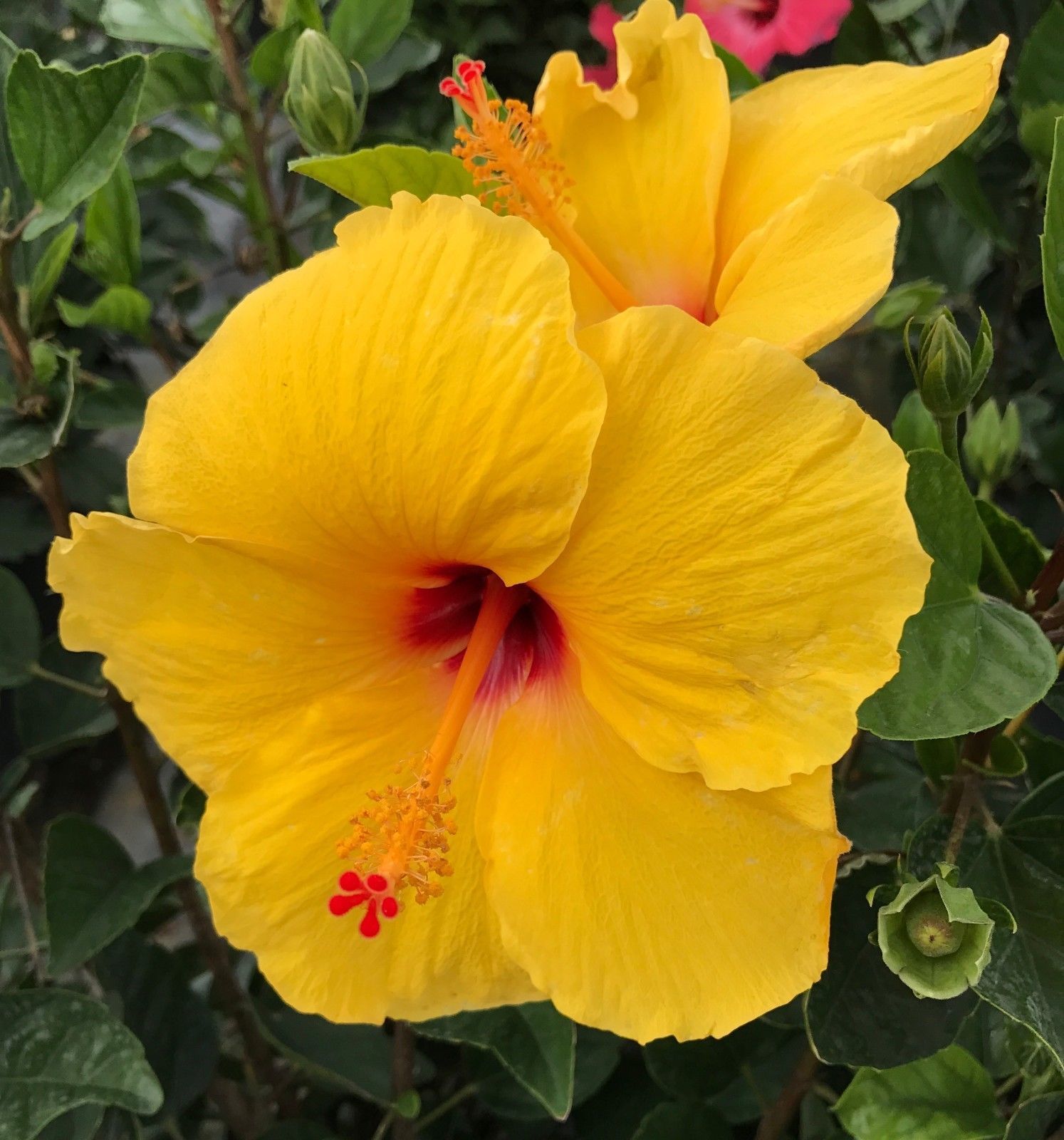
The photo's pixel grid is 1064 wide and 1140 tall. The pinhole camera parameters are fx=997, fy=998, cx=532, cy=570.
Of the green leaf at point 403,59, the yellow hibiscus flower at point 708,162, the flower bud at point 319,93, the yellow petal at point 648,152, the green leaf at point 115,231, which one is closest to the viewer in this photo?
the yellow hibiscus flower at point 708,162

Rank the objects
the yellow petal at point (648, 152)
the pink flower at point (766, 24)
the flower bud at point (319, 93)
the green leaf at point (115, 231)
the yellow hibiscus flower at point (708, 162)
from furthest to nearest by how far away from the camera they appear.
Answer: the pink flower at point (766, 24) → the green leaf at point (115, 231) → the flower bud at point (319, 93) → the yellow petal at point (648, 152) → the yellow hibiscus flower at point (708, 162)

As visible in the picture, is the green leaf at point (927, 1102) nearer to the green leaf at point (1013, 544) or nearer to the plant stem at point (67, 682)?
the green leaf at point (1013, 544)

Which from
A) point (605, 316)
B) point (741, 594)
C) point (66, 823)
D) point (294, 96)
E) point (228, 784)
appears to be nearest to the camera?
point (741, 594)

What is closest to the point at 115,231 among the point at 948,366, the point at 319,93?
the point at 319,93

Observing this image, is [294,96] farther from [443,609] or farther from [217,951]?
[217,951]

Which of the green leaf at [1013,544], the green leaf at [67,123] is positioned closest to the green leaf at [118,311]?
the green leaf at [67,123]

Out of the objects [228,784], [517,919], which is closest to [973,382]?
[517,919]

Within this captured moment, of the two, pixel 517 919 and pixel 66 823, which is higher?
pixel 517 919
